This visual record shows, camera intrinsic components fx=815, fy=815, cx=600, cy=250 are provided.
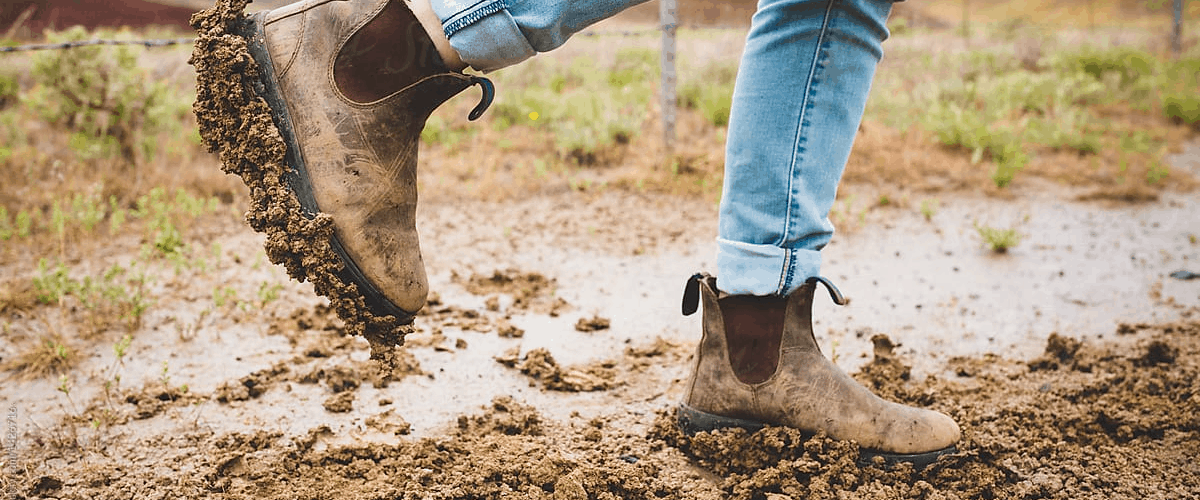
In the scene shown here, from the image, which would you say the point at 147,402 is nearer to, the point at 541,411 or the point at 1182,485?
the point at 541,411

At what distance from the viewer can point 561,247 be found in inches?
120

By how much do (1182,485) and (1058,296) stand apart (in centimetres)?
126

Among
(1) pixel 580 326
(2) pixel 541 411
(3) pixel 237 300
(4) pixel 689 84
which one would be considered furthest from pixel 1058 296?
(4) pixel 689 84

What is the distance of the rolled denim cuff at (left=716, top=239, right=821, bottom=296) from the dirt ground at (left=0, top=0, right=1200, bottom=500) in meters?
0.28

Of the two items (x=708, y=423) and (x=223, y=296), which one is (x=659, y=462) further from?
(x=223, y=296)

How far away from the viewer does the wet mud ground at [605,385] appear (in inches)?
56.1

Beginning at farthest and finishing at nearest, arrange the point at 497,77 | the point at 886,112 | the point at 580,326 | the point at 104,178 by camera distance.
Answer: the point at 497,77 < the point at 886,112 < the point at 104,178 < the point at 580,326

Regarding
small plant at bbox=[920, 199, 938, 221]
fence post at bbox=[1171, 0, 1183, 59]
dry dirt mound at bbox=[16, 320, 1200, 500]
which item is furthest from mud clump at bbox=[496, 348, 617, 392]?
fence post at bbox=[1171, 0, 1183, 59]

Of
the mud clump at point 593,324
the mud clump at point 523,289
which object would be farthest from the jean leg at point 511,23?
the mud clump at point 523,289

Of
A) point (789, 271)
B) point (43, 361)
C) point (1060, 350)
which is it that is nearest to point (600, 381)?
point (789, 271)

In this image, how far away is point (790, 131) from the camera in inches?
53.5

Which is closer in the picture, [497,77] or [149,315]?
[149,315]

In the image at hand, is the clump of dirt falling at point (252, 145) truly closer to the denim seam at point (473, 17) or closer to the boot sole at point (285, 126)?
the boot sole at point (285, 126)

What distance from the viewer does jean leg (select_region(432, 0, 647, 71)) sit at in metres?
1.19
